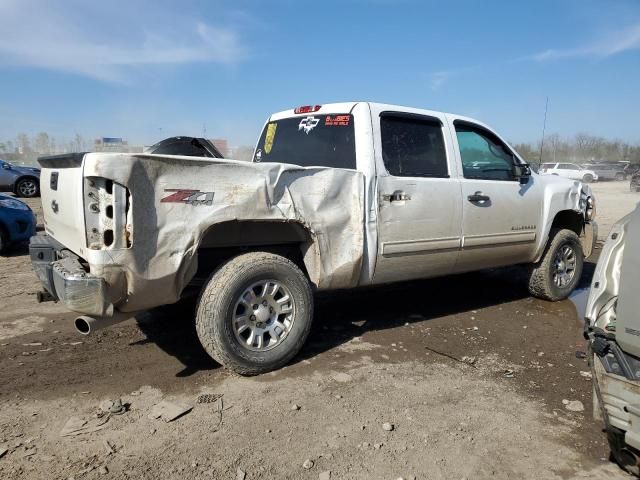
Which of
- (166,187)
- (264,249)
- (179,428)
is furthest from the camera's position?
(264,249)

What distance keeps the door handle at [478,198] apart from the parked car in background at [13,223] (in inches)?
271

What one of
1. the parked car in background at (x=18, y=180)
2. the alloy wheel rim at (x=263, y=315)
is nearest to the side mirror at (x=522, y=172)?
the alloy wheel rim at (x=263, y=315)

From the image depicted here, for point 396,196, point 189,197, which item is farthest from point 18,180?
point 396,196

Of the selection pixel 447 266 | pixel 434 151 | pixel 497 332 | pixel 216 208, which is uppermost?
pixel 434 151

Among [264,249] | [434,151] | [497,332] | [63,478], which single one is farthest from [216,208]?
[497,332]

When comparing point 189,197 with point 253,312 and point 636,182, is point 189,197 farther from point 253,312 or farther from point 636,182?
point 636,182

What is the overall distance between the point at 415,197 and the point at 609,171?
132 ft

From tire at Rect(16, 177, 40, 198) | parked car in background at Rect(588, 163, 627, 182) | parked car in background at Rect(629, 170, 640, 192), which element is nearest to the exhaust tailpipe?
tire at Rect(16, 177, 40, 198)

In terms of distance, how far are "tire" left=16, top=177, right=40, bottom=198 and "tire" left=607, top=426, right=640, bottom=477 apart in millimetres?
18446

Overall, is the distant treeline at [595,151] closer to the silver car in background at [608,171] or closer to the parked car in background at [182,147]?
the silver car in background at [608,171]

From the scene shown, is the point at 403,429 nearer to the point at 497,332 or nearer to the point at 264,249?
the point at 264,249

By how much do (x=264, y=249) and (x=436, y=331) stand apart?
75.6 inches

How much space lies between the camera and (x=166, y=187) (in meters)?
3.20

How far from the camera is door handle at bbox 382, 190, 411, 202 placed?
13.8ft
